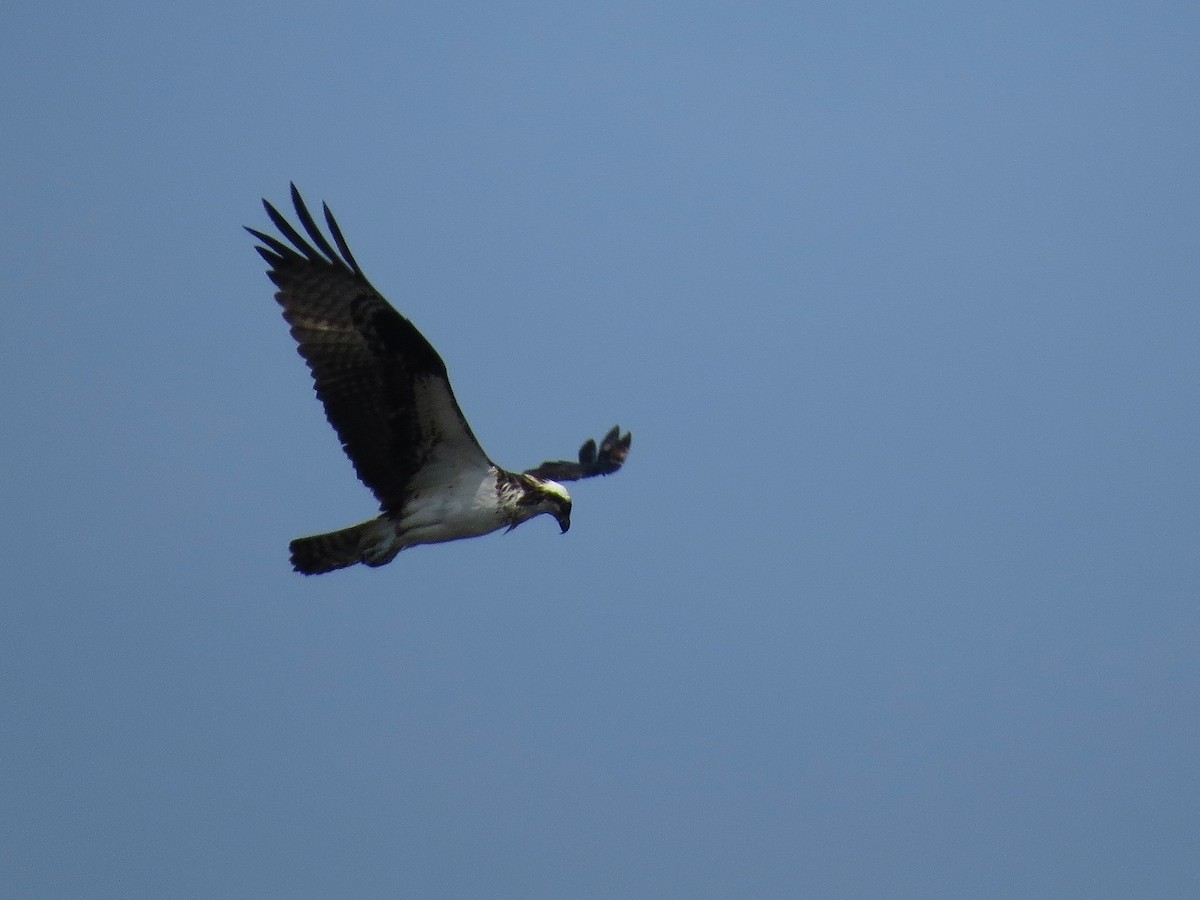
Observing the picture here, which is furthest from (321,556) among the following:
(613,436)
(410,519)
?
(613,436)

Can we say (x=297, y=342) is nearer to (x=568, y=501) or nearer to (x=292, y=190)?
(x=292, y=190)

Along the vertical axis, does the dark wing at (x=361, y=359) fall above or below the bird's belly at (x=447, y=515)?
above

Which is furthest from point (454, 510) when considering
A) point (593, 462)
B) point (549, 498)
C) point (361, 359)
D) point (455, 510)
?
point (593, 462)

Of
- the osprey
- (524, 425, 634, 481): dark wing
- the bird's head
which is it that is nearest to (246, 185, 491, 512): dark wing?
the osprey

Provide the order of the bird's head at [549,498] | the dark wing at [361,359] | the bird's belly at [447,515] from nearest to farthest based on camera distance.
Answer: the dark wing at [361,359] → the bird's belly at [447,515] → the bird's head at [549,498]

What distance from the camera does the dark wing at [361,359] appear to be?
7766 millimetres

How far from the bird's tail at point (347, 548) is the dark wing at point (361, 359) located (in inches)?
13.4

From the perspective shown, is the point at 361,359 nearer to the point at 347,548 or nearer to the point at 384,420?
the point at 384,420

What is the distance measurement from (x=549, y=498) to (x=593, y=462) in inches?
84.6

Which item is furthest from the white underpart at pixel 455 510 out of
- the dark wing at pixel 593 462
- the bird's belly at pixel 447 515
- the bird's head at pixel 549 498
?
the dark wing at pixel 593 462

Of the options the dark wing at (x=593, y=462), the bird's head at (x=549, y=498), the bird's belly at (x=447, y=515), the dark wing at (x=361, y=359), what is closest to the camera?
the dark wing at (x=361, y=359)

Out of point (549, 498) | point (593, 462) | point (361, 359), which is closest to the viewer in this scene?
point (361, 359)

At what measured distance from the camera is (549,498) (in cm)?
830

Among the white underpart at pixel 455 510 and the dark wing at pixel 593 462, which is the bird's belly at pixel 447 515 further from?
the dark wing at pixel 593 462
